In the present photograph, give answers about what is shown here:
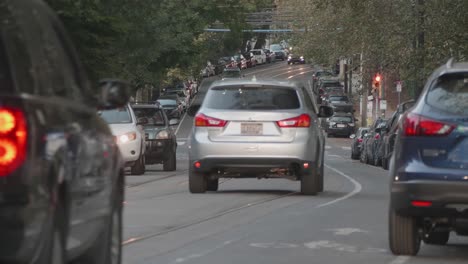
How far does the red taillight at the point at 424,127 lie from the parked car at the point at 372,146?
3031 centimetres

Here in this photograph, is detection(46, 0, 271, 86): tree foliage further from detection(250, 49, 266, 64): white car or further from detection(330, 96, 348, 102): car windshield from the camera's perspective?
detection(250, 49, 266, 64): white car

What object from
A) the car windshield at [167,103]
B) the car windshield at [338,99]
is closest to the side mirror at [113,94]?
the car windshield at [167,103]

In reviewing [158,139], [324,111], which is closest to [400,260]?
[324,111]

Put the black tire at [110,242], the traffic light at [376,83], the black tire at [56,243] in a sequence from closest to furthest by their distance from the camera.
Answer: the black tire at [56,243], the black tire at [110,242], the traffic light at [376,83]

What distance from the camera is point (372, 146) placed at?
45906mm

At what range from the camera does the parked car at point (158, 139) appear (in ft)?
111

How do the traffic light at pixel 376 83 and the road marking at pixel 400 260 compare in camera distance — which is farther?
the traffic light at pixel 376 83

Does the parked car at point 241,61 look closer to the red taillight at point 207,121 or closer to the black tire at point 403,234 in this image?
the red taillight at point 207,121

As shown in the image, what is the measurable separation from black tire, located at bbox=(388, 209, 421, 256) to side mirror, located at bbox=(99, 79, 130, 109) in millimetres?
3630

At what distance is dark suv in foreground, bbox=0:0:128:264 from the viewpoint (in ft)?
21.0

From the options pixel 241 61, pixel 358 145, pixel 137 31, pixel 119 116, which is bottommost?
pixel 358 145

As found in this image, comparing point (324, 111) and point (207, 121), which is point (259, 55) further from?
point (207, 121)

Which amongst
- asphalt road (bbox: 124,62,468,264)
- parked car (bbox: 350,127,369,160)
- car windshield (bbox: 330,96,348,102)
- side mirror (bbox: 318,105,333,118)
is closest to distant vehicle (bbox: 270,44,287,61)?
car windshield (bbox: 330,96,348,102)

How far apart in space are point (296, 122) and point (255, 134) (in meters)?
0.64
